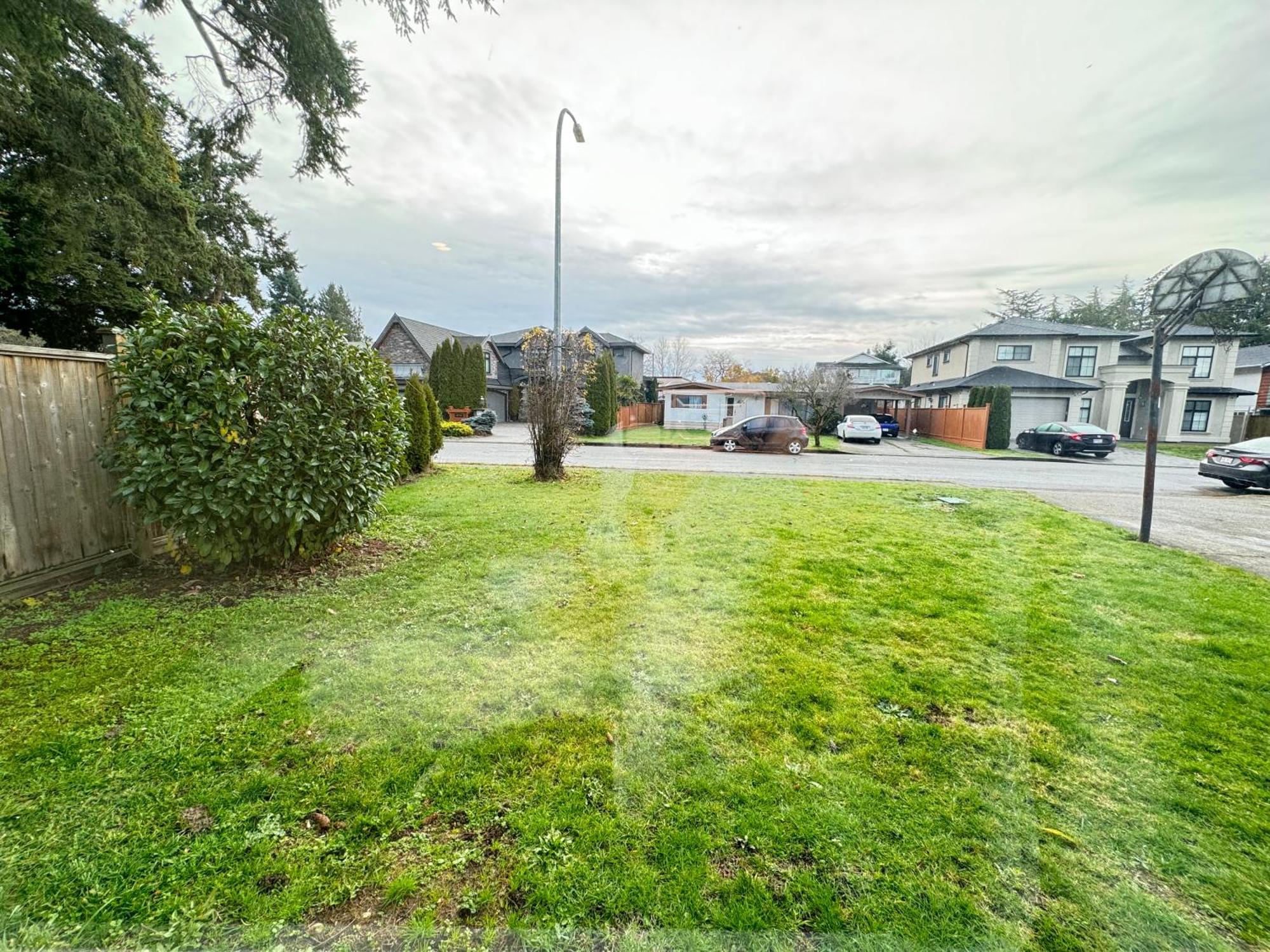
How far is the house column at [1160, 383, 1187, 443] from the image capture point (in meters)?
24.5

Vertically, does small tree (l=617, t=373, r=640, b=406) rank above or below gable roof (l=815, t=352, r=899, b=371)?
below

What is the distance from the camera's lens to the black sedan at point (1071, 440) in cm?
1888

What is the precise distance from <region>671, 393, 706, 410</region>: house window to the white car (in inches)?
378

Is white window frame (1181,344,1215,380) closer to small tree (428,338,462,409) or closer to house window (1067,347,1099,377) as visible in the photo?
house window (1067,347,1099,377)

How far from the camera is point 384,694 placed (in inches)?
106

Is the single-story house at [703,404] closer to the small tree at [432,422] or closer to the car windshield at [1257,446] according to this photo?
the car windshield at [1257,446]

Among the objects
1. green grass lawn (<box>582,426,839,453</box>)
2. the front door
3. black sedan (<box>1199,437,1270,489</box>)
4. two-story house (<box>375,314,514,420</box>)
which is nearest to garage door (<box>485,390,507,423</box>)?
two-story house (<box>375,314,514,420</box>)

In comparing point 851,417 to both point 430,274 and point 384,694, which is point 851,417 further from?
A: point 384,694

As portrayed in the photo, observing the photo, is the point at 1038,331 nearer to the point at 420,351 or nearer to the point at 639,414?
the point at 639,414

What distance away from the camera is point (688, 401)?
103 feet

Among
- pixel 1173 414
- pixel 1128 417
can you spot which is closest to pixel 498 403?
pixel 1128 417

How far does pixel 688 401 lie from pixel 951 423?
14.2m

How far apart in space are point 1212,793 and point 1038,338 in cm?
3225

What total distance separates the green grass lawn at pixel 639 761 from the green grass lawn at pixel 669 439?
15.9 m
